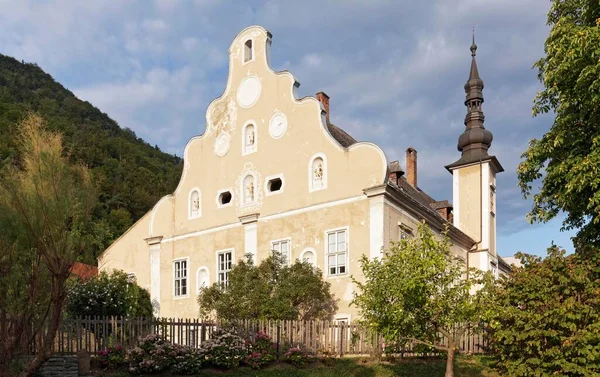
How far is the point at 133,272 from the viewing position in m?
32.3

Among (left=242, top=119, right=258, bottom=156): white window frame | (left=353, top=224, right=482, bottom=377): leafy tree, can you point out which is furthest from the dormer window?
(left=353, top=224, right=482, bottom=377): leafy tree

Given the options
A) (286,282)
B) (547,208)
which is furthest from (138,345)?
(547,208)

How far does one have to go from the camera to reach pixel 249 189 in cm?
2773

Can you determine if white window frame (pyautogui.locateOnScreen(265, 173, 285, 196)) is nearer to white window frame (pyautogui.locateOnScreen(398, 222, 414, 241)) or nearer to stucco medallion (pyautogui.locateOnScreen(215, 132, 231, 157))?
stucco medallion (pyautogui.locateOnScreen(215, 132, 231, 157))

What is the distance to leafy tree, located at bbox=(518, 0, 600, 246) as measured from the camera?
604 inches

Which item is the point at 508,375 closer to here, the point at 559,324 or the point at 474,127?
the point at 559,324

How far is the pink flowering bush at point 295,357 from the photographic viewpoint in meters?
19.6

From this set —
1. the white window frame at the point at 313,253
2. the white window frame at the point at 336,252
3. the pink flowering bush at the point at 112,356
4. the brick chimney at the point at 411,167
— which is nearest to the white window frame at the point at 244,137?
the white window frame at the point at 313,253

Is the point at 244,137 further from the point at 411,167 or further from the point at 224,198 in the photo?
the point at 411,167

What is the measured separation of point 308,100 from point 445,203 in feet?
50.1

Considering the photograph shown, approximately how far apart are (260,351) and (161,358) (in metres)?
3.41

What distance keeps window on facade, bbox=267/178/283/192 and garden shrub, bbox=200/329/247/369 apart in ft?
29.1

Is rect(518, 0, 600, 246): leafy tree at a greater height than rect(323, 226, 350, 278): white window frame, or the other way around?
rect(518, 0, 600, 246): leafy tree

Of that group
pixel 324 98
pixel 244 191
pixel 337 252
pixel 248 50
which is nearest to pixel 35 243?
pixel 337 252
